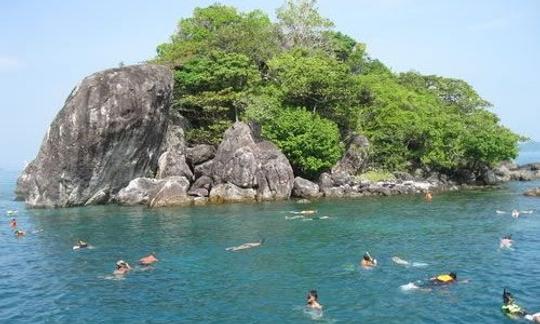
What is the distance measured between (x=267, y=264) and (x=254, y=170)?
30.4 meters

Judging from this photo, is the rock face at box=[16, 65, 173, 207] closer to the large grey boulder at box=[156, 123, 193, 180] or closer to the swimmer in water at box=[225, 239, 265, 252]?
the large grey boulder at box=[156, 123, 193, 180]

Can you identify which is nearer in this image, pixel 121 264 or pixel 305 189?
pixel 121 264

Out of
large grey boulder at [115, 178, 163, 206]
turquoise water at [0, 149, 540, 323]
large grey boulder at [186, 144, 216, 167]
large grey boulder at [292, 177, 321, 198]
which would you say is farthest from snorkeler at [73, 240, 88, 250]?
large grey boulder at [292, 177, 321, 198]

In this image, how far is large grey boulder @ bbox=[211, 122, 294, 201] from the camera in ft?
225

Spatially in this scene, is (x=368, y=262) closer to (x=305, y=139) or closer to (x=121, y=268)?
(x=121, y=268)

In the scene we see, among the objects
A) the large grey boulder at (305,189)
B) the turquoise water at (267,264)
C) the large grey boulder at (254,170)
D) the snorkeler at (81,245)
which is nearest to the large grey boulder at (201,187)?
the large grey boulder at (254,170)

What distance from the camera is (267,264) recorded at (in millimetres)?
38656

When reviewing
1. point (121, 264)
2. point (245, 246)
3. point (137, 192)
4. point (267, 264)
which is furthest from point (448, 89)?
point (121, 264)

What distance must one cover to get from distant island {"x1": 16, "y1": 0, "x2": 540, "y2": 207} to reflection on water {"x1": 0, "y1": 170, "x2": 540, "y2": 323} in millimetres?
6711

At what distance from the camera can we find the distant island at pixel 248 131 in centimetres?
6775

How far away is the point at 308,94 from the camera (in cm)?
7838

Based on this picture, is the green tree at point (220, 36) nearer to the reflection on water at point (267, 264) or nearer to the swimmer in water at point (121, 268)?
the reflection on water at point (267, 264)

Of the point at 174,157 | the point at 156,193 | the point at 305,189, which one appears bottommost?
the point at 156,193

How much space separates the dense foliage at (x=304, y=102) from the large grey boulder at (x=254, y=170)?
14.2ft
